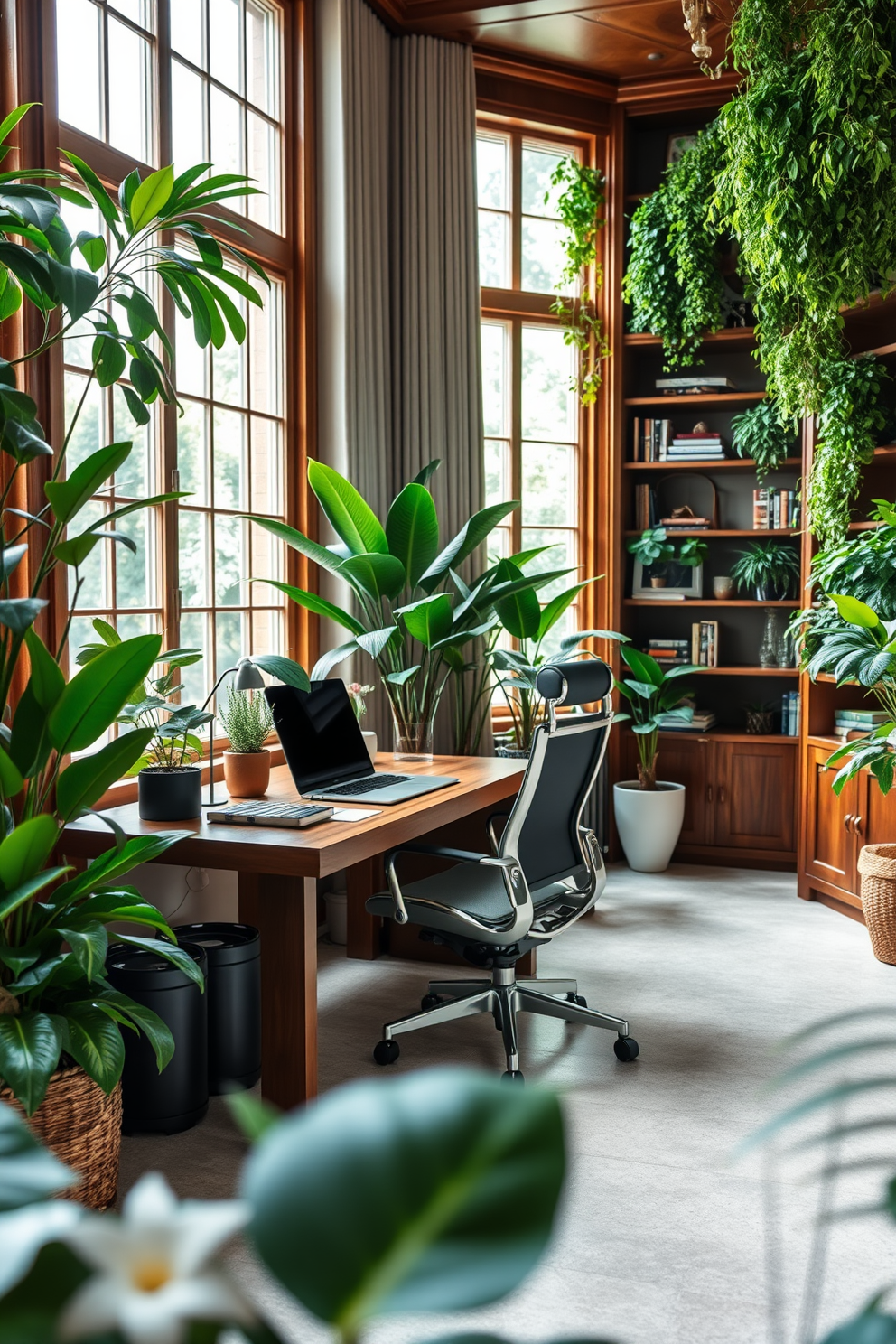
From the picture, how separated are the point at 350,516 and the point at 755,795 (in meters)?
2.50

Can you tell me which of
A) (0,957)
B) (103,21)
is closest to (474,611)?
(103,21)

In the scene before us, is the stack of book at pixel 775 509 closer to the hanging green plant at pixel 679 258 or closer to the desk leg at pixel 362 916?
the hanging green plant at pixel 679 258

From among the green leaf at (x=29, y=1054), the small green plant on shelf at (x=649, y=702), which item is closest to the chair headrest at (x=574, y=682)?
the green leaf at (x=29, y=1054)

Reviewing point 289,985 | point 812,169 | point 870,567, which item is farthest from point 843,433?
point 289,985

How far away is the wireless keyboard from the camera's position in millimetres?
2764

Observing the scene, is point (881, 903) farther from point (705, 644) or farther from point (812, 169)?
point (812, 169)

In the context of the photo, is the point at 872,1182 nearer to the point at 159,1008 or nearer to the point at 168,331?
the point at 159,1008

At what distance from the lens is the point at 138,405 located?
2525 millimetres

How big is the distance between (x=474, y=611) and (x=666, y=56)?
2.83 m

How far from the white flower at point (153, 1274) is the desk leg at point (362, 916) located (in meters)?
3.71

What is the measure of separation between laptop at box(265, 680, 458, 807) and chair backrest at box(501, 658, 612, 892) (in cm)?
36

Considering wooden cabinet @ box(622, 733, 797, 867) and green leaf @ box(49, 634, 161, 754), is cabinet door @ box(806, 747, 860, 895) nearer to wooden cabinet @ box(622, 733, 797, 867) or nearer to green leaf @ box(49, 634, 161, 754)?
wooden cabinet @ box(622, 733, 797, 867)

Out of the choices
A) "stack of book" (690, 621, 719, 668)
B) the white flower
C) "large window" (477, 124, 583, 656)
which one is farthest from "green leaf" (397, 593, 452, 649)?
the white flower

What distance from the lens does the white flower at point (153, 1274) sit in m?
0.37
